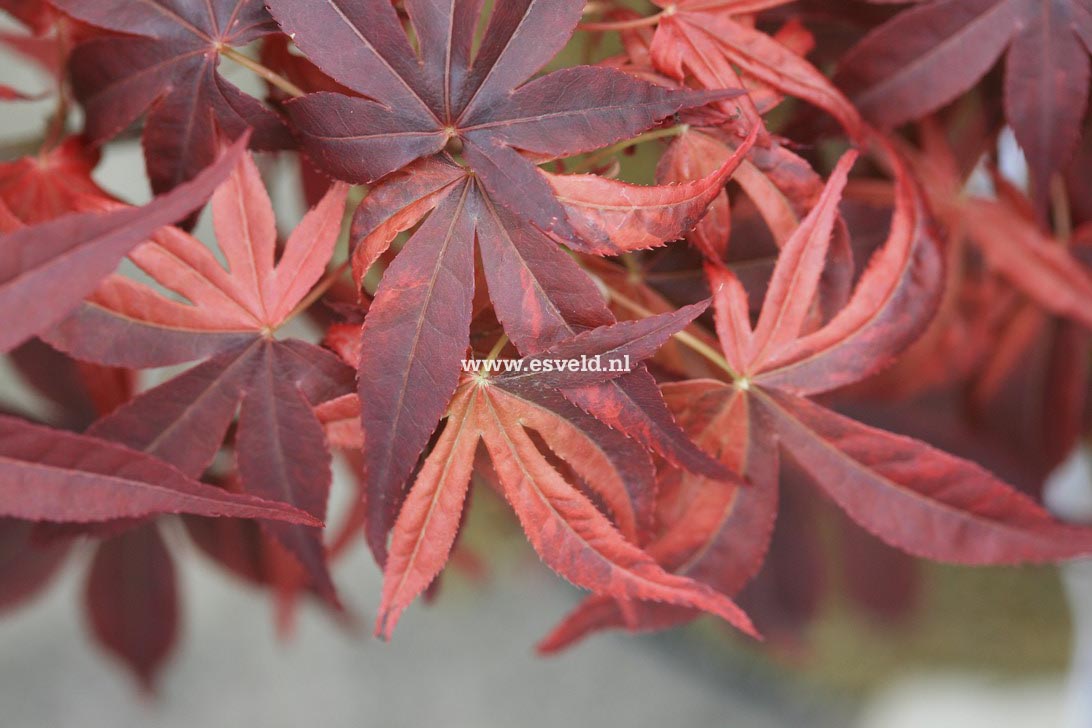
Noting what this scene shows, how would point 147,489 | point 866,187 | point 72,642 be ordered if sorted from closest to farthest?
point 147,489 → point 866,187 → point 72,642

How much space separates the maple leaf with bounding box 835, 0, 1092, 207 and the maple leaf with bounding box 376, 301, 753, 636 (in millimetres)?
210

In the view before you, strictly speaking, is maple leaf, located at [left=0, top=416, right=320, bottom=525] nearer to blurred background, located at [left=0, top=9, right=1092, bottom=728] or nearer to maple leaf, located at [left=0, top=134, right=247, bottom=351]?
maple leaf, located at [left=0, top=134, right=247, bottom=351]

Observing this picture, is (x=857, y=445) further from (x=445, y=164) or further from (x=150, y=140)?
(x=150, y=140)

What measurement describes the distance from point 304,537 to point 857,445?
0.72 feet

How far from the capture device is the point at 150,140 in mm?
312

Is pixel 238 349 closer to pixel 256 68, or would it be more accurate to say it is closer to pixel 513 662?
pixel 256 68

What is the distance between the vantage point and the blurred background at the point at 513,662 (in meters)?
0.89

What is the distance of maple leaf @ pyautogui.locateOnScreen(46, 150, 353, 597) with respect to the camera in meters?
0.30

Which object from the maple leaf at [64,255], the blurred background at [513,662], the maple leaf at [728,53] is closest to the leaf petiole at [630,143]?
the maple leaf at [728,53]

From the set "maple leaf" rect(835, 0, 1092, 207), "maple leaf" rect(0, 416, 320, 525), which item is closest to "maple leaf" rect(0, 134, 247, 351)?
"maple leaf" rect(0, 416, 320, 525)

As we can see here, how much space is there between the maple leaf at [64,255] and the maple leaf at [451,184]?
6 centimetres

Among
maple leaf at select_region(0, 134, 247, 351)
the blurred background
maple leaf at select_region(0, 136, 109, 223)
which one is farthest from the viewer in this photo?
the blurred background

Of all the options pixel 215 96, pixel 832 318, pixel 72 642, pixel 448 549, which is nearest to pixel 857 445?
pixel 832 318

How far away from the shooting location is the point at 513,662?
3.25ft
